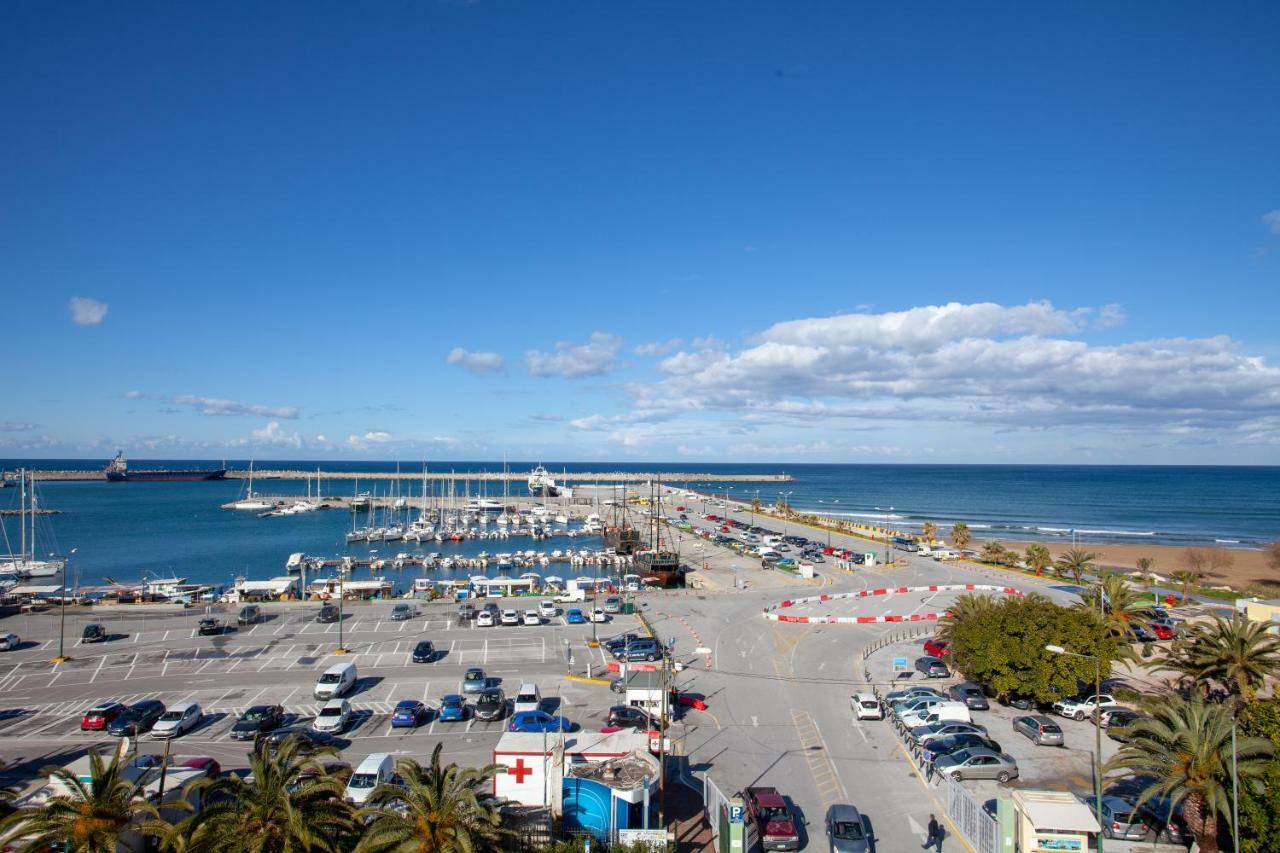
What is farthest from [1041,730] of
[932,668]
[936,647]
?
[936,647]

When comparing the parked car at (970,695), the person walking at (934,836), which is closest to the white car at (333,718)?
the person walking at (934,836)

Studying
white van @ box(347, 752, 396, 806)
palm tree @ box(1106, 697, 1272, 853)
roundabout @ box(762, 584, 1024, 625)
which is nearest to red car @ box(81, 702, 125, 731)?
white van @ box(347, 752, 396, 806)

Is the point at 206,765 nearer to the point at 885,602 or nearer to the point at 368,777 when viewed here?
the point at 368,777

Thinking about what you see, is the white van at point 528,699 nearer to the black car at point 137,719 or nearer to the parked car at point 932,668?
the black car at point 137,719

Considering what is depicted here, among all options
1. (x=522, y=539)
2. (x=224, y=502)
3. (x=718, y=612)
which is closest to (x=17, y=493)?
(x=224, y=502)

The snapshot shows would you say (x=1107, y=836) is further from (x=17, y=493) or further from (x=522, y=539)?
(x=17, y=493)

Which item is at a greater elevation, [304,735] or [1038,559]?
[1038,559]
